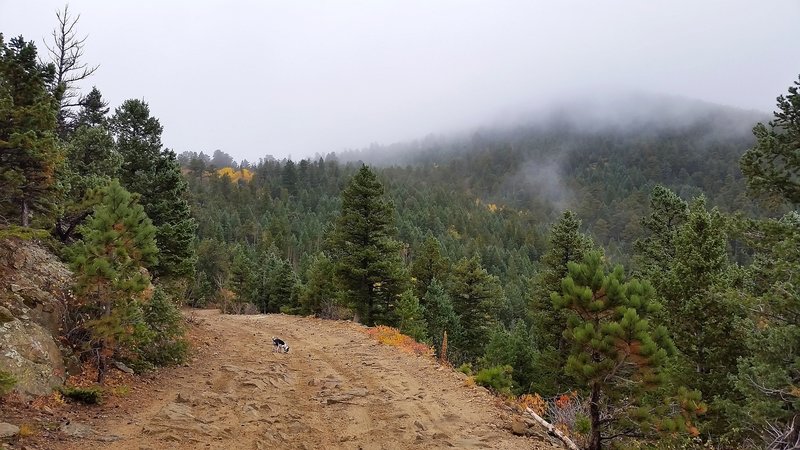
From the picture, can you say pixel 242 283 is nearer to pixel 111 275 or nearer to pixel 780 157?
pixel 111 275

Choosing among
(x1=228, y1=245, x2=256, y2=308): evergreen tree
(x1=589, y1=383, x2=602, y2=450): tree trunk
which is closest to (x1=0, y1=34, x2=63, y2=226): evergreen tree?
(x1=589, y1=383, x2=602, y2=450): tree trunk

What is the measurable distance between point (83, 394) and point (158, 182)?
1475 centimetres

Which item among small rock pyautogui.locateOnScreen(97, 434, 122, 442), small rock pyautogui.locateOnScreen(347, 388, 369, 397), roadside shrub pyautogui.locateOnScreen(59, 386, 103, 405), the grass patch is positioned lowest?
small rock pyautogui.locateOnScreen(347, 388, 369, 397)

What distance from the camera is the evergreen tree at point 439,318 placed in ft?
127

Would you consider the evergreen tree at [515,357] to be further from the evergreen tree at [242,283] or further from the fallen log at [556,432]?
the evergreen tree at [242,283]

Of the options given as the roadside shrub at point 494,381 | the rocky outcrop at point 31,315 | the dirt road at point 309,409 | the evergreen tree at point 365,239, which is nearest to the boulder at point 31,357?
the rocky outcrop at point 31,315

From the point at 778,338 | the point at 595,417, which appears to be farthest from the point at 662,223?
the point at 595,417

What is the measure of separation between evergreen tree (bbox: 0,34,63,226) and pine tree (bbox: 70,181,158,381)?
336cm

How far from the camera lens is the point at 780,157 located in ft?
37.9

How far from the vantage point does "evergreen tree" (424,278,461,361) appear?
127ft

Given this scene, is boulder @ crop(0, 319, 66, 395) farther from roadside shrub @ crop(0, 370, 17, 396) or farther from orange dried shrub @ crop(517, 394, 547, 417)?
Result: orange dried shrub @ crop(517, 394, 547, 417)

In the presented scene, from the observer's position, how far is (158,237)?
21.3m

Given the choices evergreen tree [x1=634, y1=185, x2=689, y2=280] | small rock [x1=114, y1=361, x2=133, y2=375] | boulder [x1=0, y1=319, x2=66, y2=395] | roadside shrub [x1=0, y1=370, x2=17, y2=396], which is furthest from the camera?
evergreen tree [x1=634, y1=185, x2=689, y2=280]

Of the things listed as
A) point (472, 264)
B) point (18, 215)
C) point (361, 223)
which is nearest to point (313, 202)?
point (472, 264)
